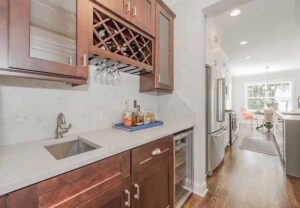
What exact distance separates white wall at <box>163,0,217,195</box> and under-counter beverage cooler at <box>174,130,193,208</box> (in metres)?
0.08

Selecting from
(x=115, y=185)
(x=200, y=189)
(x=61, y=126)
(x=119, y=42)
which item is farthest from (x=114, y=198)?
(x=200, y=189)

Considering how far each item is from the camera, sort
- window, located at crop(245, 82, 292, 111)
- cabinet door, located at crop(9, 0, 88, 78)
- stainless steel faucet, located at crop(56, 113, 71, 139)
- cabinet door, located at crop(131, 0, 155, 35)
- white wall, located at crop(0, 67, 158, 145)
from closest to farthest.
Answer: cabinet door, located at crop(9, 0, 88, 78)
white wall, located at crop(0, 67, 158, 145)
stainless steel faucet, located at crop(56, 113, 71, 139)
cabinet door, located at crop(131, 0, 155, 35)
window, located at crop(245, 82, 292, 111)

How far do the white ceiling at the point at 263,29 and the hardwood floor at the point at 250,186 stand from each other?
2.34 m

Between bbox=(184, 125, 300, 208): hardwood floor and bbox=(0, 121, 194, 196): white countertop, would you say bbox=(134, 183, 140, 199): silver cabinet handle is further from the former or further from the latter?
bbox=(184, 125, 300, 208): hardwood floor

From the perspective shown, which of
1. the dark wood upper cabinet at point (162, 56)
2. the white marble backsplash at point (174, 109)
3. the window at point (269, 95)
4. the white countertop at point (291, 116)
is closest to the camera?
the dark wood upper cabinet at point (162, 56)

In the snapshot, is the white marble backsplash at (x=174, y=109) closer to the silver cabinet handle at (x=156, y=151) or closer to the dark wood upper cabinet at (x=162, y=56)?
the dark wood upper cabinet at (x=162, y=56)

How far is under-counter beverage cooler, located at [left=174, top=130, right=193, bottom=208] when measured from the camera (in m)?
1.71

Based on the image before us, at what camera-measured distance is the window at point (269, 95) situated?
21.9ft

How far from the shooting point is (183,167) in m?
1.86

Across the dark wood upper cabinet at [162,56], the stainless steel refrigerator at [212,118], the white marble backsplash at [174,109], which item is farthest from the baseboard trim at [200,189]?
the dark wood upper cabinet at [162,56]

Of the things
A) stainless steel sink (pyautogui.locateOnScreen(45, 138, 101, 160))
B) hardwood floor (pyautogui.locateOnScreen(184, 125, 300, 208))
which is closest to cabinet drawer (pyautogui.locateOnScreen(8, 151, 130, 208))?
stainless steel sink (pyautogui.locateOnScreen(45, 138, 101, 160))

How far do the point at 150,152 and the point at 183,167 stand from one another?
2.87 feet

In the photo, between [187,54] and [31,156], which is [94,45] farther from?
[187,54]

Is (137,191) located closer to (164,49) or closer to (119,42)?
(119,42)
